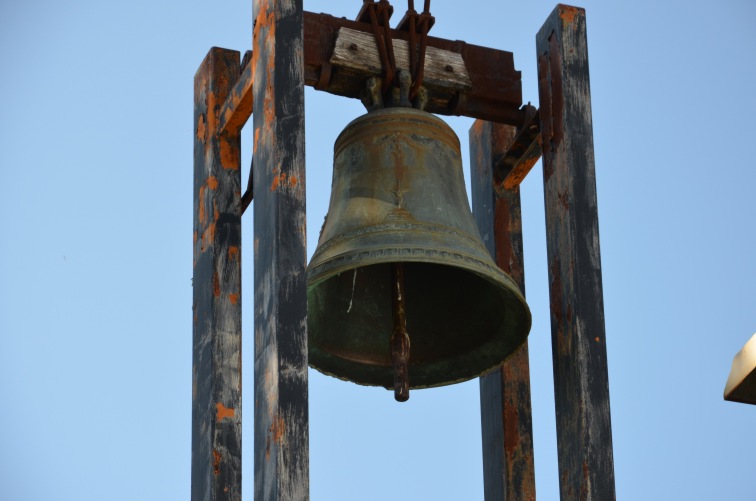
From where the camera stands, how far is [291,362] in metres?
7.45

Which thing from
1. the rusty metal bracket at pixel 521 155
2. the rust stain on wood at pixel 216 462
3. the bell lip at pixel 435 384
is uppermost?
the rusty metal bracket at pixel 521 155

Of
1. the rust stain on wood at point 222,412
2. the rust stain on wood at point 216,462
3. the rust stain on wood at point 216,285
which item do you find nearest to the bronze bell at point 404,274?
the rust stain on wood at point 216,285

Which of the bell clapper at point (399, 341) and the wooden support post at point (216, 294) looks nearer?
the bell clapper at point (399, 341)

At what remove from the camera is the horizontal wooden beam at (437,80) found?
8547 millimetres

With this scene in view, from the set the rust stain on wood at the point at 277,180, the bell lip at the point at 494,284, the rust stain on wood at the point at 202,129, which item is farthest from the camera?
the rust stain on wood at the point at 202,129

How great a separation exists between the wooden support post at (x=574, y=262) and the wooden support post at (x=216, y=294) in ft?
4.38

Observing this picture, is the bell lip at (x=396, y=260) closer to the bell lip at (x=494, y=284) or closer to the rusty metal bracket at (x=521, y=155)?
the bell lip at (x=494, y=284)

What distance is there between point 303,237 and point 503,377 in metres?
1.64

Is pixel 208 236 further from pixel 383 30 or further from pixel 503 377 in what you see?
pixel 503 377

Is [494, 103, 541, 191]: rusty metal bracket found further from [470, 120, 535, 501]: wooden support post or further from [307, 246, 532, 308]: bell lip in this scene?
[307, 246, 532, 308]: bell lip

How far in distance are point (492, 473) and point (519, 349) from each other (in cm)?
60

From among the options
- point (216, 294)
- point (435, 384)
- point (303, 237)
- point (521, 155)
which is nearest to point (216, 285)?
point (216, 294)

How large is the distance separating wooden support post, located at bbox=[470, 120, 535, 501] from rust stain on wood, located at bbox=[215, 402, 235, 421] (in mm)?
1273

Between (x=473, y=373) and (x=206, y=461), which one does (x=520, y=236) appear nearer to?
(x=473, y=373)
